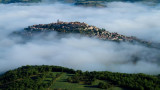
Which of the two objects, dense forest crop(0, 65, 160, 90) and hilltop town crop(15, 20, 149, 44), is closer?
dense forest crop(0, 65, 160, 90)

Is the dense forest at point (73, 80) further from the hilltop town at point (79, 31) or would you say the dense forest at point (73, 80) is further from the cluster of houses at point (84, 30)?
the cluster of houses at point (84, 30)

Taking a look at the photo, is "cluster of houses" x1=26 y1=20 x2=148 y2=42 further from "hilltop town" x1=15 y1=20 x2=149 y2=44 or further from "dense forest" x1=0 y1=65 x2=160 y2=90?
"dense forest" x1=0 y1=65 x2=160 y2=90

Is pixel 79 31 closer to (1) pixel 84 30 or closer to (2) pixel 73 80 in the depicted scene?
(1) pixel 84 30

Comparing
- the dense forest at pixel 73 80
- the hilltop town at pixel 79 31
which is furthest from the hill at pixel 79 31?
the dense forest at pixel 73 80

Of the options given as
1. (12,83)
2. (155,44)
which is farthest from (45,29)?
(12,83)

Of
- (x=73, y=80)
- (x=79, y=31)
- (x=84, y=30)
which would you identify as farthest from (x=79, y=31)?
(x=73, y=80)

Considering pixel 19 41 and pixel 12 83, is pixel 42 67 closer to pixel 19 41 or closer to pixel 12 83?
pixel 12 83

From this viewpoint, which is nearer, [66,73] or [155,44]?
[66,73]

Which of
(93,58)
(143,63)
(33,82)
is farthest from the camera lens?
(93,58)

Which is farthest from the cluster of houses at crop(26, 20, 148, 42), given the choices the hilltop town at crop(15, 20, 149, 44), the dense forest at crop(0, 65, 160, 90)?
the dense forest at crop(0, 65, 160, 90)
